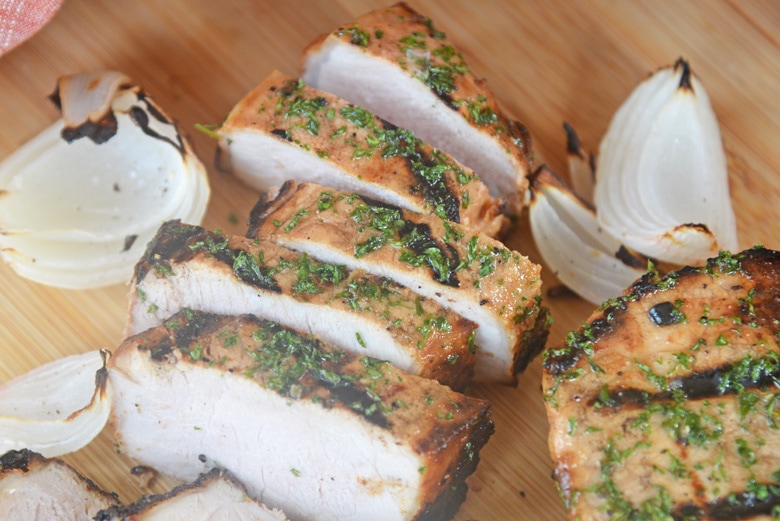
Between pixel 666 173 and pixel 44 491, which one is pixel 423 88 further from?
pixel 44 491

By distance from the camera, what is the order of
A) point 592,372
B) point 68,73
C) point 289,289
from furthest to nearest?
point 68,73 < point 289,289 < point 592,372

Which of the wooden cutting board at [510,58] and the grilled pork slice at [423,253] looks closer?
the grilled pork slice at [423,253]

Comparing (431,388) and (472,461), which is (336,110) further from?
(472,461)

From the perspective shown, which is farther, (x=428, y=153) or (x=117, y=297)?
(x=117, y=297)

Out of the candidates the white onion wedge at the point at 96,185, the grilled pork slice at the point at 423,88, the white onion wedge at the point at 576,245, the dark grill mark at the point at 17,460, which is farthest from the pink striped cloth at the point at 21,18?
the white onion wedge at the point at 576,245

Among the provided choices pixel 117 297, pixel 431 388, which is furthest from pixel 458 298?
pixel 117 297

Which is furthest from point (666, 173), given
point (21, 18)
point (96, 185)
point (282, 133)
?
point (21, 18)

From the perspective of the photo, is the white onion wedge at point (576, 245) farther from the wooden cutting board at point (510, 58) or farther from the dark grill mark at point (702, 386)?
the dark grill mark at point (702, 386)
